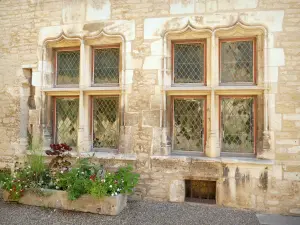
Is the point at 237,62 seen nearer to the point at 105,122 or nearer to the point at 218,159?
the point at 218,159

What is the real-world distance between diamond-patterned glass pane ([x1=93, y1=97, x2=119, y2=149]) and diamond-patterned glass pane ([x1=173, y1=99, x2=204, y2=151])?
100 cm

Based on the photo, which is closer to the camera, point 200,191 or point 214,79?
point 214,79

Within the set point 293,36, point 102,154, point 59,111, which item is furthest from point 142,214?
point 293,36

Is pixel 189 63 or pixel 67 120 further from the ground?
pixel 189 63

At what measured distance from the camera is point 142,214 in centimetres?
330

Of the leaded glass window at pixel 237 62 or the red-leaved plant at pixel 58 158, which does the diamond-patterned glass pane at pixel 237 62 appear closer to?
the leaded glass window at pixel 237 62

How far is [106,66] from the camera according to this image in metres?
4.23

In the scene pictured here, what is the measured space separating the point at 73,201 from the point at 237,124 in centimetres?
262

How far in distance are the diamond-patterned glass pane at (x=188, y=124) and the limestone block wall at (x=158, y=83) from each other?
0.17 m

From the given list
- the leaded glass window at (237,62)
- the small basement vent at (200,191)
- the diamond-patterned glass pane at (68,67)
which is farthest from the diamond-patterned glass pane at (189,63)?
the diamond-patterned glass pane at (68,67)

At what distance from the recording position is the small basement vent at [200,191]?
3.76 meters

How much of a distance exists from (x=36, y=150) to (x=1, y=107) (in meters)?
1.24

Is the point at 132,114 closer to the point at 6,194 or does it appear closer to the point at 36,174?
the point at 36,174

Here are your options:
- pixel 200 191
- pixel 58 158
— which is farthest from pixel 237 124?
pixel 58 158
